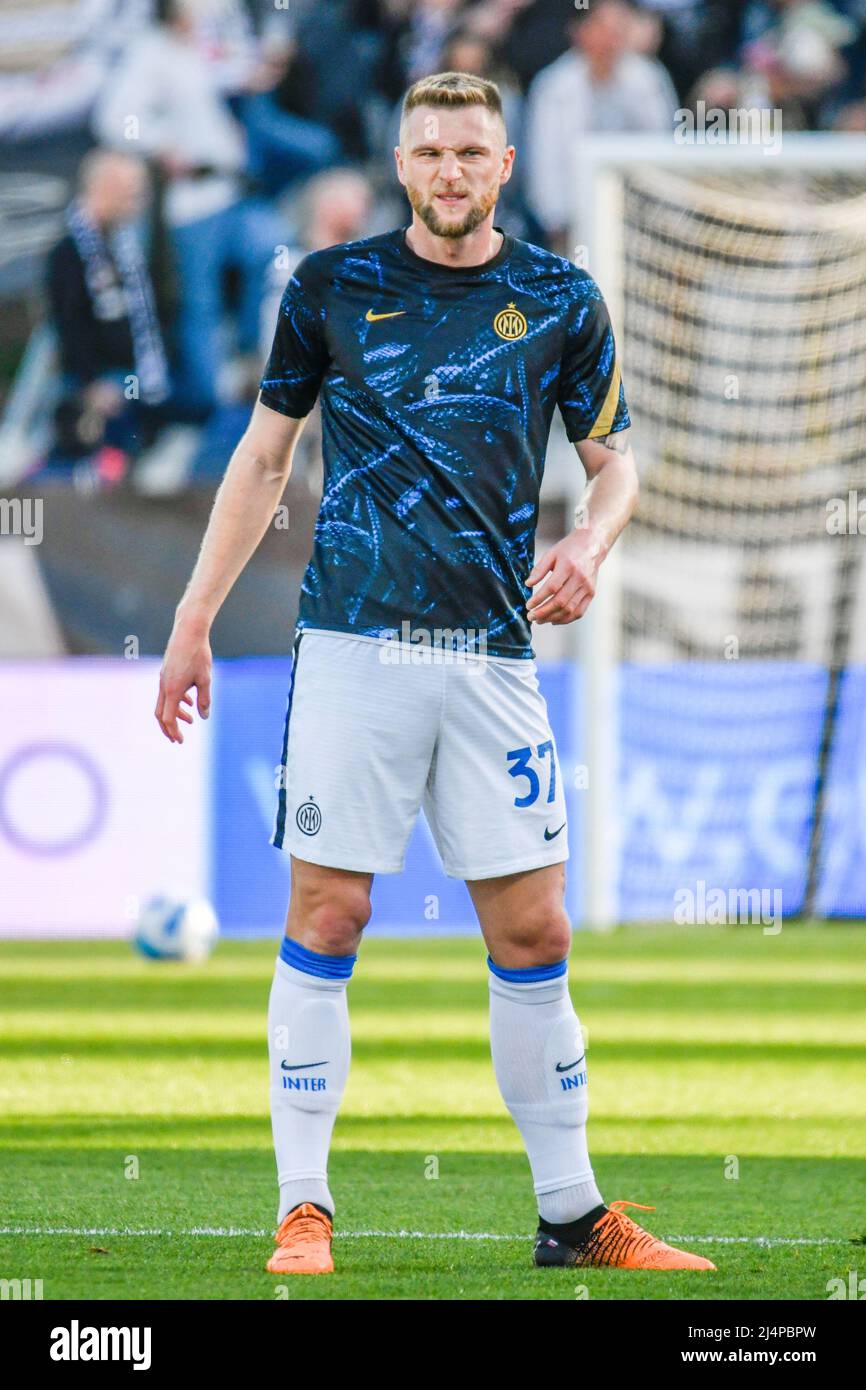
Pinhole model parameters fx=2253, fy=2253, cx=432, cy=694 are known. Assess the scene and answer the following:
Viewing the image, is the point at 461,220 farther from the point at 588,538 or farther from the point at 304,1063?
the point at 304,1063

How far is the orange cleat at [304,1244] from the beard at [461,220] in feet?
5.52

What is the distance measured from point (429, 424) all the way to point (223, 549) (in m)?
0.45

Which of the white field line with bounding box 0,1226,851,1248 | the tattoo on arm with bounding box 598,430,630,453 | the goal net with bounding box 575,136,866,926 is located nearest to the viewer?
the tattoo on arm with bounding box 598,430,630,453

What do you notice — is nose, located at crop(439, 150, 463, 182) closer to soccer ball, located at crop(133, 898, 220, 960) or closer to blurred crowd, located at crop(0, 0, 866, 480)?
soccer ball, located at crop(133, 898, 220, 960)

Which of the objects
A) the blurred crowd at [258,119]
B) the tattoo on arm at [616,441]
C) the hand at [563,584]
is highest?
the blurred crowd at [258,119]

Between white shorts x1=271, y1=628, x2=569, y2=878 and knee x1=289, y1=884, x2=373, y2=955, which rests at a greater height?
white shorts x1=271, y1=628, x2=569, y2=878

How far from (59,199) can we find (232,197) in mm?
1374

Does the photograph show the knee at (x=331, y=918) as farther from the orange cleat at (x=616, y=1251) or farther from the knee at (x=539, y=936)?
the orange cleat at (x=616, y=1251)

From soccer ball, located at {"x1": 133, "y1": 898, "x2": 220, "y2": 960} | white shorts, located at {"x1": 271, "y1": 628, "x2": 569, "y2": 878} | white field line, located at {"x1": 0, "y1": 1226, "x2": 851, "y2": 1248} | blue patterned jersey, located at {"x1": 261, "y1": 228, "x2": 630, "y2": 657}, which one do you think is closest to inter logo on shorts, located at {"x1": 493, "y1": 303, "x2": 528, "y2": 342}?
blue patterned jersey, located at {"x1": 261, "y1": 228, "x2": 630, "y2": 657}

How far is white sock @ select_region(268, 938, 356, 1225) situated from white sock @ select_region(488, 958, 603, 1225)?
31 cm

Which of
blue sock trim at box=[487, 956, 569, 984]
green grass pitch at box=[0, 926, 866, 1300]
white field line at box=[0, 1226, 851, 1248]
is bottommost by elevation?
green grass pitch at box=[0, 926, 866, 1300]

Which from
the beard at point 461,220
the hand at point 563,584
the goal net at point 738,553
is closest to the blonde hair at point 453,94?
the beard at point 461,220

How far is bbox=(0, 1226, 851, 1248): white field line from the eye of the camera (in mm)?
4242

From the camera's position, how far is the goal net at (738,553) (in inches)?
504
